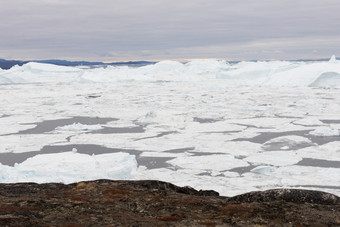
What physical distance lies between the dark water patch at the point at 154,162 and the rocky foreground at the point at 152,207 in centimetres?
501

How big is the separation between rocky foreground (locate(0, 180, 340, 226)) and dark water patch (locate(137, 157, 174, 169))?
16.4ft

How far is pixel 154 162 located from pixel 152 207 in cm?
667

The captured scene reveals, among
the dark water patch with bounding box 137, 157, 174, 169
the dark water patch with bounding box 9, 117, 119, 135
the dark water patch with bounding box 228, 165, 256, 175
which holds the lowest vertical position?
the dark water patch with bounding box 228, 165, 256, 175

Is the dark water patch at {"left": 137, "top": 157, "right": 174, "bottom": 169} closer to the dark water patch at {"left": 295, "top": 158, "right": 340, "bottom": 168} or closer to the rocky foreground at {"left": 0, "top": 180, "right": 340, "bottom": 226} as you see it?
the dark water patch at {"left": 295, "top": 158, "right": 340, "bottom": 168}

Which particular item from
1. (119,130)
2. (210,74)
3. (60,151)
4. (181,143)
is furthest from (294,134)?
(210,74)

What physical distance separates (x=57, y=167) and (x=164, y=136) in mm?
5763

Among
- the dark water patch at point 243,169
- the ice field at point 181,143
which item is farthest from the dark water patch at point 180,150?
the dark water patch at point 243,169

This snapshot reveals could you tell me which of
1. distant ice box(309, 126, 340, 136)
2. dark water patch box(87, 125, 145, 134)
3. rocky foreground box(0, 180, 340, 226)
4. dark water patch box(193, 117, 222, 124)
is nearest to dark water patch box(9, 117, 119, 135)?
dark water patch box(87, 125, 145, 134)

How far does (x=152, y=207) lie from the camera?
16.1 ft

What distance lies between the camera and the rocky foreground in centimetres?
424

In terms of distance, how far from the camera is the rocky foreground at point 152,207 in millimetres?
4238

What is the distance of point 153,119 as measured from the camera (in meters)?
20.0

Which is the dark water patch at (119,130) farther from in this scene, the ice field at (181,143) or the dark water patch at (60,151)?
the dark water patch at (60,151)

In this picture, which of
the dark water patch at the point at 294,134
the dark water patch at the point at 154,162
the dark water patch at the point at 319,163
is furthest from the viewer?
the dark water patch at the point at 294,134
